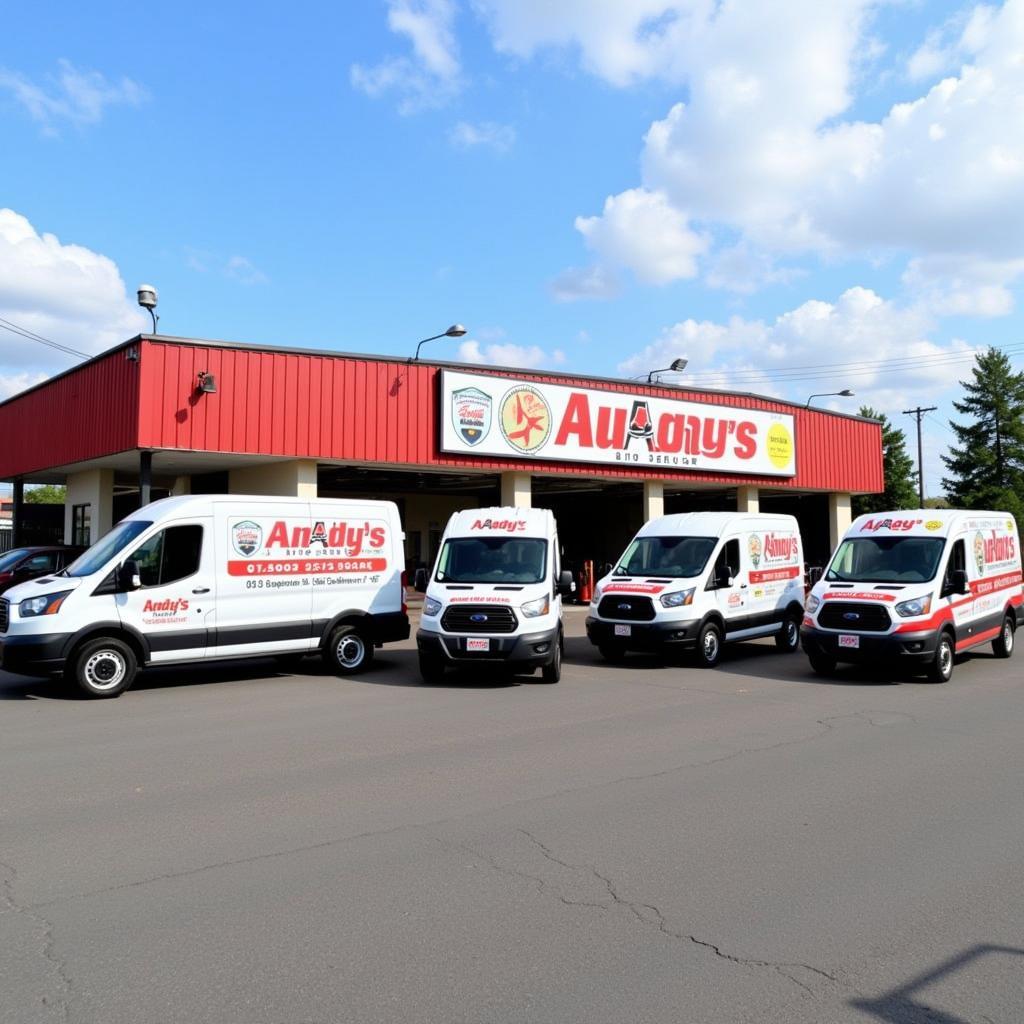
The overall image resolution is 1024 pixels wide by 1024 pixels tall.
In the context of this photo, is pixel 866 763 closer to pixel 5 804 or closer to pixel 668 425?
pixel 5 804

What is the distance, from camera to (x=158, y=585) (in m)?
11.8

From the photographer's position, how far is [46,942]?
4195mm

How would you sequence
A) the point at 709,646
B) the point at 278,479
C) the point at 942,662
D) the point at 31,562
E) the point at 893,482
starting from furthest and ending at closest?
the point at 893,482
the point at 278,479
the point at 31,562
the point at 709,646
the point at 942,662

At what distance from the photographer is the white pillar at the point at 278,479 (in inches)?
857

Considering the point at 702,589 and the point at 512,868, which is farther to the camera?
the point at 702,589

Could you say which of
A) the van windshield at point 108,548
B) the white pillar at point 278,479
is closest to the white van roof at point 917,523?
the van windshield at point 108,548

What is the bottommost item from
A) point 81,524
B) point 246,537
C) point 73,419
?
point 246,537

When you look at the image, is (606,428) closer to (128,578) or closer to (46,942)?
(128,578)

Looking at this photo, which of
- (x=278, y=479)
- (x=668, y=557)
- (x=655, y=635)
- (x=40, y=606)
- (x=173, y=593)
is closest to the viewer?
(x=40, y=606)

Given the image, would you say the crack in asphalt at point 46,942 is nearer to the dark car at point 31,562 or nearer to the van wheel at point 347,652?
the van wheel at point 347,652

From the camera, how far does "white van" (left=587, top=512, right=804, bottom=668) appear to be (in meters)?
14.2

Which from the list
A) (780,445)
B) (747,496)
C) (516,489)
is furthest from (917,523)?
(780,445)

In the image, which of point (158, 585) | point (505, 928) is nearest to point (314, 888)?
point (505, 928)

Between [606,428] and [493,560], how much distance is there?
1338 cm
